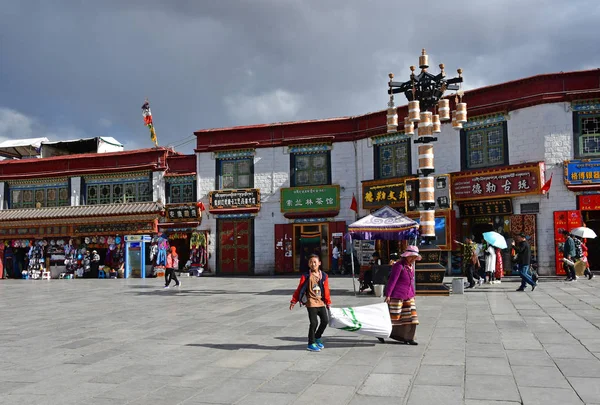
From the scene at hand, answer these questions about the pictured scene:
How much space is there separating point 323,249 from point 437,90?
472 inches

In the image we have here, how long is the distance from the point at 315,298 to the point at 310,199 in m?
18.4

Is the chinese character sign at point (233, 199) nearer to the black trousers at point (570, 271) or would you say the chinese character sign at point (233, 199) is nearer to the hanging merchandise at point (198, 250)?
the hanging merchandise at point (198, 250)

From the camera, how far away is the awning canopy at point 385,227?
15.9 metres

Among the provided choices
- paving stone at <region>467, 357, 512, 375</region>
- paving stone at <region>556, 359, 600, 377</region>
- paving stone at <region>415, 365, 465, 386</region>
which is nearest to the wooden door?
paving stone at <region>556, 359, 600, 377</region>

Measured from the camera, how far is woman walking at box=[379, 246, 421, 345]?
826 centimetres

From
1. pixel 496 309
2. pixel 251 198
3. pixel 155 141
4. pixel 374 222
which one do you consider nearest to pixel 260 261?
pixel 251 198

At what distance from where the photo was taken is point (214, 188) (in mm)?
28078

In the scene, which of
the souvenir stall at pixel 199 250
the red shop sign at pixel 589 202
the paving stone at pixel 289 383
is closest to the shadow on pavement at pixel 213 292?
the souvenir stall at pixel 199 250

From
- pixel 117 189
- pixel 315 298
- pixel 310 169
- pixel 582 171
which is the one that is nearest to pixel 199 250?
pixel 117 189

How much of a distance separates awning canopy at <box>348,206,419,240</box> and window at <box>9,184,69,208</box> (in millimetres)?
21095

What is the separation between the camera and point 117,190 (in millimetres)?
29984

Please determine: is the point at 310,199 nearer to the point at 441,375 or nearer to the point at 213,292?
the point at 213,292

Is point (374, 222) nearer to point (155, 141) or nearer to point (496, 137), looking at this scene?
point (496, 137)

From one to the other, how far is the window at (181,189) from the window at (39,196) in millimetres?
6620
